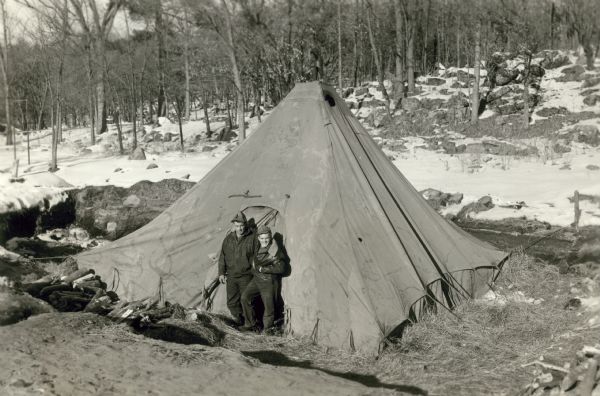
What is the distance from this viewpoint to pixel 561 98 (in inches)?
1056

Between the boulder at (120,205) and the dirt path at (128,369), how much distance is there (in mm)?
8982

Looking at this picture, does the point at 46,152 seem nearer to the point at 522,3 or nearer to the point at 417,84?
the point at 417,84

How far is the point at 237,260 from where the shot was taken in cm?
632

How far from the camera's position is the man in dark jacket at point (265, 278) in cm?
609

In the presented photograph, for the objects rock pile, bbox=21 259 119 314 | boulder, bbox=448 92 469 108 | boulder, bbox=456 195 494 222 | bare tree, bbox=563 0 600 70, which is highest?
bare tree, bbox=563 0 600 70

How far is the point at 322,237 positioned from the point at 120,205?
10.2 metres

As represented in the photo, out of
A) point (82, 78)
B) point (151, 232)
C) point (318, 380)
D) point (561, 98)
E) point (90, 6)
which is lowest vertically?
point (318, 380)

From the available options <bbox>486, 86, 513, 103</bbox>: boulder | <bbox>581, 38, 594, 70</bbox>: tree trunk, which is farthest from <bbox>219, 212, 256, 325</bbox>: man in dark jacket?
<bbox>581, 38, 594, 70</bbox>: tree trunk

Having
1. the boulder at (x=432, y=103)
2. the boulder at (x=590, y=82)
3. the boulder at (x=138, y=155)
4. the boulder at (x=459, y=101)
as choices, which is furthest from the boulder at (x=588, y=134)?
the boulder at (x=138, y=155)

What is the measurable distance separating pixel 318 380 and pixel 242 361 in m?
0.72

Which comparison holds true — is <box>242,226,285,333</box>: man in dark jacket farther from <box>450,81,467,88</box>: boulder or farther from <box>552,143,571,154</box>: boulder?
<box>450,81,467,88</box>: boulder

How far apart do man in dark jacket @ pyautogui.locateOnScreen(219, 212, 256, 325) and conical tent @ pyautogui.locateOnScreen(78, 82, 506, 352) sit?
370mm

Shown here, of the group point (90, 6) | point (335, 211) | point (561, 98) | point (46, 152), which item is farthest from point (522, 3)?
point (335, 211)

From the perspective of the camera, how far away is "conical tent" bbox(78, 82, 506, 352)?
19.2 feet
